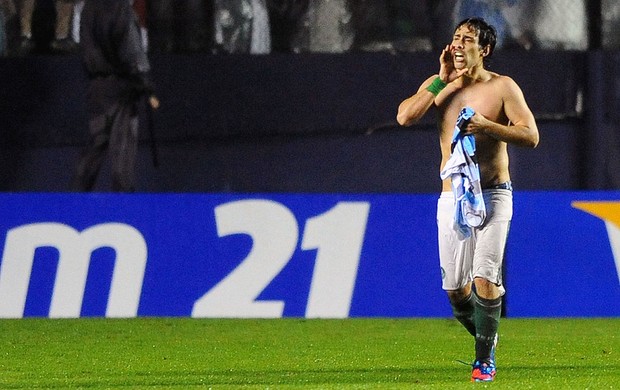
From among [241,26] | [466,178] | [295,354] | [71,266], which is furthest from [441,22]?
[466,178]

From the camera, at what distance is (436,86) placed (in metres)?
6.98

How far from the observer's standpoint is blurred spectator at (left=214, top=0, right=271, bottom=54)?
40.1ft

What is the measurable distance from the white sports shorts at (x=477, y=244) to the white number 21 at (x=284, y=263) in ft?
9.59

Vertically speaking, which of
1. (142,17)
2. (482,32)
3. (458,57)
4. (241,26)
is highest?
(482,32)

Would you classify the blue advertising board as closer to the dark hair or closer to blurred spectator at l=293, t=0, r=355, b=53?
blurred spectator at l=293, t=0, r=355, b=53

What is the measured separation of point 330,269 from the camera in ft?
33.2

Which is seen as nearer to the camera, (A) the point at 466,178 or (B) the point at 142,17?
(A) the point at 466,178

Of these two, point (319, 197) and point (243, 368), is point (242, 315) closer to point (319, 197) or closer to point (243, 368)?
point (319, 197)

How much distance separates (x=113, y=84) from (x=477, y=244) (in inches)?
226

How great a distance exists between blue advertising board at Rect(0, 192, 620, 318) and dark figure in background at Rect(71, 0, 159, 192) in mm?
1749

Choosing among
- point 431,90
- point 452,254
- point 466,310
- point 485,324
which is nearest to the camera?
point 485,324

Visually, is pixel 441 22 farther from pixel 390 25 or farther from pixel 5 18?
pixel 5 18

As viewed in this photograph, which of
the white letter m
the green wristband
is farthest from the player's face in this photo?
the white letter m

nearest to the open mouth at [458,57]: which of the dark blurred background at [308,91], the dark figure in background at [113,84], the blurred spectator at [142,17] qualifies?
the dark blurred background at [308,91]
